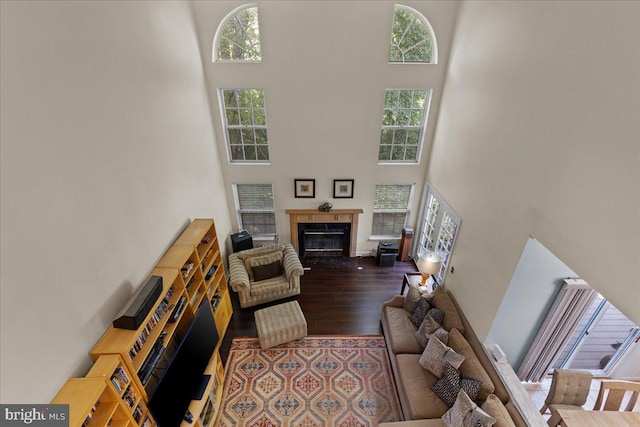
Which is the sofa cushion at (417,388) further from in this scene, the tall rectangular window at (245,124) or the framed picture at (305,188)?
the tall rectangular window at (245,124)

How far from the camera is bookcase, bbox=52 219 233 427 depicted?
7.33 feet

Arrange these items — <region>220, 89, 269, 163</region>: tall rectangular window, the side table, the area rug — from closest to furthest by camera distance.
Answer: the area rug < the side table < <region>220, 89, 269, 163</region>: tall rectangular window

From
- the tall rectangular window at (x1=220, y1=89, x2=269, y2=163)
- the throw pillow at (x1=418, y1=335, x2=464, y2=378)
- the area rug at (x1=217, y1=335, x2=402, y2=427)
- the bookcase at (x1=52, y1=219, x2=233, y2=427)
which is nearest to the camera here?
the bookcase at (x1=52, y1=219, x2=233, y2=427)

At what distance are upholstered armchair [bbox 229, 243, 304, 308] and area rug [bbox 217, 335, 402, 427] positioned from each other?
2.61ft

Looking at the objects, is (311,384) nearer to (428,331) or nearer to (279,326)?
(279,326)

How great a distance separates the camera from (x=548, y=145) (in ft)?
8.72

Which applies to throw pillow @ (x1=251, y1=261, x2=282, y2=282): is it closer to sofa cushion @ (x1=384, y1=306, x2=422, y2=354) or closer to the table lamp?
sofa cushion @ (x1=384, y1=306, x2=422, y2=354)

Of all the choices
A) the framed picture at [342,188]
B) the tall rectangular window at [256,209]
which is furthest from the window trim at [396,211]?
the tall rectangular window at [256,209]

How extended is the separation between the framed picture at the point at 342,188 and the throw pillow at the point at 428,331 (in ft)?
9.38

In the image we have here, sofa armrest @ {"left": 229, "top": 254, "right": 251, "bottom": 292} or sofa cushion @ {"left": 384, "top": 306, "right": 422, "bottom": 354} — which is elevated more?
sofa armrest @ {"left": 229, "top": 254, "right": 251, "bottom": 292}

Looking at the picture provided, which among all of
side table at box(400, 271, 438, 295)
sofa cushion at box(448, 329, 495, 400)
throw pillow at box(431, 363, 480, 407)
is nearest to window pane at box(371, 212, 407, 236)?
side table at box(400, 271, 438, 295)

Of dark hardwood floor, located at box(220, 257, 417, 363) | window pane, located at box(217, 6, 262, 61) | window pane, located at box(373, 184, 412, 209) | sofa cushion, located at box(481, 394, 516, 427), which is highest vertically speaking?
window pane, located at box(217, 6, 262, 61)

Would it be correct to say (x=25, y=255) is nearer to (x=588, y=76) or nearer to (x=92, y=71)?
(x=92, y=71)

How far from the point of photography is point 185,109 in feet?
14.0
